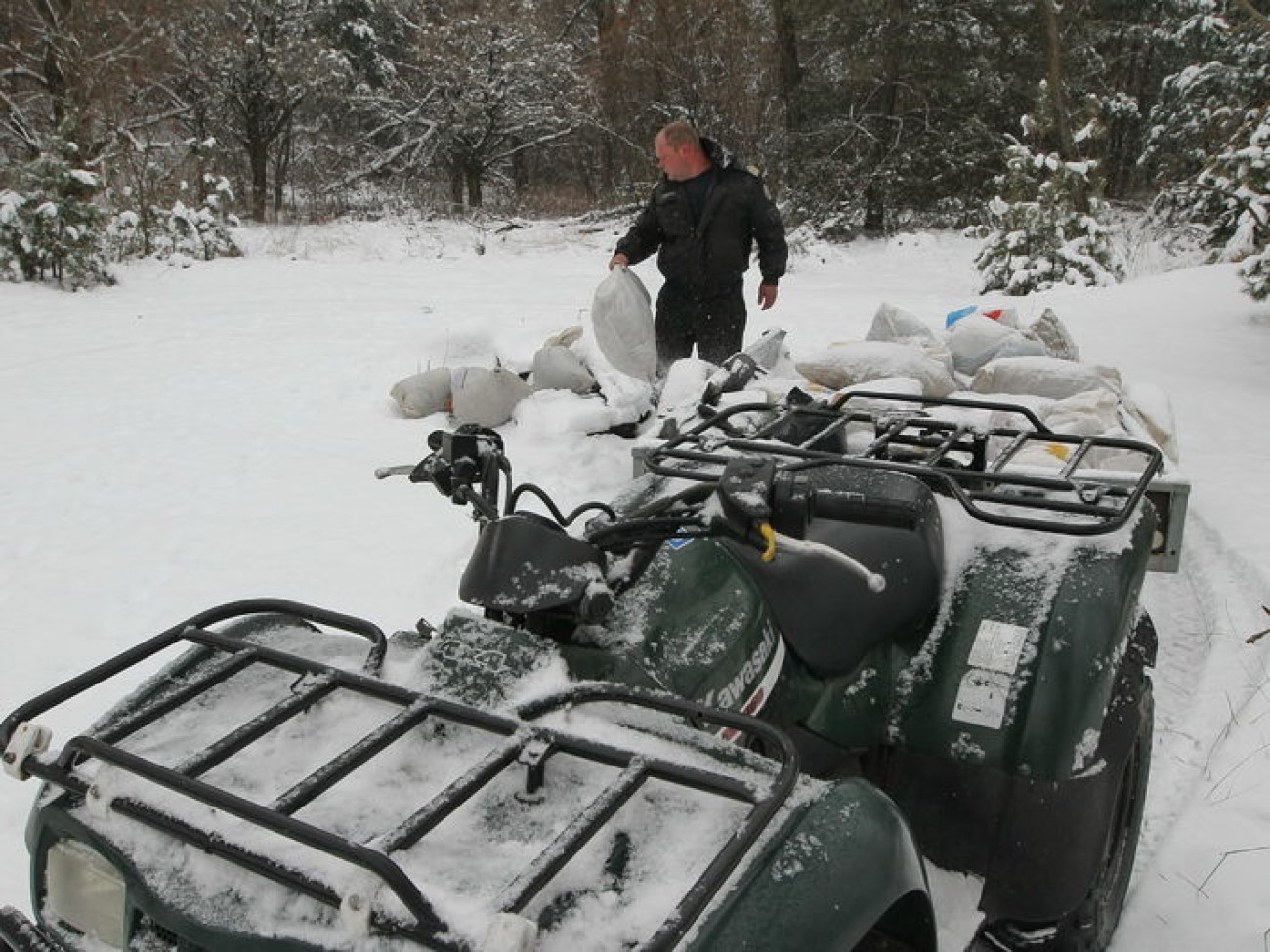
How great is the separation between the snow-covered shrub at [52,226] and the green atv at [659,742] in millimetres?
9970

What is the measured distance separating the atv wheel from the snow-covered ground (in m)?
0.11

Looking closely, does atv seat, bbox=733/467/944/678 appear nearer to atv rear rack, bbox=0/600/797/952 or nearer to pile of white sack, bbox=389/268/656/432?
atv rear rack, bbox=0/600/797/952

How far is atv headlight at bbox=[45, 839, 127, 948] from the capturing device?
1.34m

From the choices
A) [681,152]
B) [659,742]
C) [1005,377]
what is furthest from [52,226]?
[659,742]

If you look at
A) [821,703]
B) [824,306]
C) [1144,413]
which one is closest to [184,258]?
[824,306]

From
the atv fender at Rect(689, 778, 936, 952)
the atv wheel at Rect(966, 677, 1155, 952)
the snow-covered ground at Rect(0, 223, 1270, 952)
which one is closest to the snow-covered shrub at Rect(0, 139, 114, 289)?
the snow-covered ground at Rect(0, 223, 1270, 952)

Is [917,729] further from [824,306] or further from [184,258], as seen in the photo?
[184,258]

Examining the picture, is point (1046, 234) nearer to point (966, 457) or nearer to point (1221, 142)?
point (1221, 142)

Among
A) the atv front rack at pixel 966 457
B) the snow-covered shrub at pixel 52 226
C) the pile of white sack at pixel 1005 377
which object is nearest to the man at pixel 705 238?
the pile of white sack at pixel 1005 377

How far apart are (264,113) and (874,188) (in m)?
10.8

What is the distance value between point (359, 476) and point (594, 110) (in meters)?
15.5

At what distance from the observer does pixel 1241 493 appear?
5.17 m

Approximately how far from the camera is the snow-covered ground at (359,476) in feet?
9.34

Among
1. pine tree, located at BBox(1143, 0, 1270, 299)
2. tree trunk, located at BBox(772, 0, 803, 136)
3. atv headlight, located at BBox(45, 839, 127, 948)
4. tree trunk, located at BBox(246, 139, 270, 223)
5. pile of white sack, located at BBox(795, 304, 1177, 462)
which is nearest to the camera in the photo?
atv headlight, located at BBox(45, 839, 127, 948)
